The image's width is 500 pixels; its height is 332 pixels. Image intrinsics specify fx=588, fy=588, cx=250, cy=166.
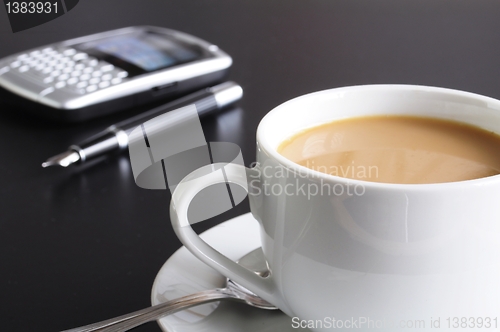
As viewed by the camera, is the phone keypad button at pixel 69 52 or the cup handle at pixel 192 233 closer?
the cup handle at pixel 192 233

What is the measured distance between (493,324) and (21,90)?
0.72 metres

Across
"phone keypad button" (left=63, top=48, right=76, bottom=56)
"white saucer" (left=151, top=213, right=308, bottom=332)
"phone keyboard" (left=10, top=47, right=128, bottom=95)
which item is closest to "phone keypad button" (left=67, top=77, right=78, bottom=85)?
"phone keyboard" (left=10, top=47, right=128, bottom=95)

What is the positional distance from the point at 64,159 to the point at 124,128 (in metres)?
0.09

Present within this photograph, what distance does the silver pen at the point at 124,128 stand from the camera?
2.39 feet

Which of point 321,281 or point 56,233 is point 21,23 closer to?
point 56,233

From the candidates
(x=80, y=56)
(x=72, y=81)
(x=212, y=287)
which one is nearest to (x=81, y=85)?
(x=72, y=81)

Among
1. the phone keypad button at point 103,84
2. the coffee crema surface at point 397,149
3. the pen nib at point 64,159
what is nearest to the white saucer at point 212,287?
the coffee crema surface at point 397,149

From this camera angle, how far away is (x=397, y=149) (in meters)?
0.47

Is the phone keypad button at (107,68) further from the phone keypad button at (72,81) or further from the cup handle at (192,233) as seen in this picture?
the cup handle at (192,233)

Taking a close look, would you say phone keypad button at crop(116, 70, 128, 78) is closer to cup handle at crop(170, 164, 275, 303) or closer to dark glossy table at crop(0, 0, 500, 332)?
dark glossy table at crop(0, 0, 500, 332)

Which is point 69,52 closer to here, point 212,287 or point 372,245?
point 212,287

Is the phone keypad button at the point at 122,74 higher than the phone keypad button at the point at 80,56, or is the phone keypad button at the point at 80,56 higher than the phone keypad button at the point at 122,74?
the phone keypad button at the point at 80,56

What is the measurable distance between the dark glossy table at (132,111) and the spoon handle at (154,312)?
4 centimetres

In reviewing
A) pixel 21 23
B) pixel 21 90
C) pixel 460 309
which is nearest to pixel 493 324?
pixel 460 309
